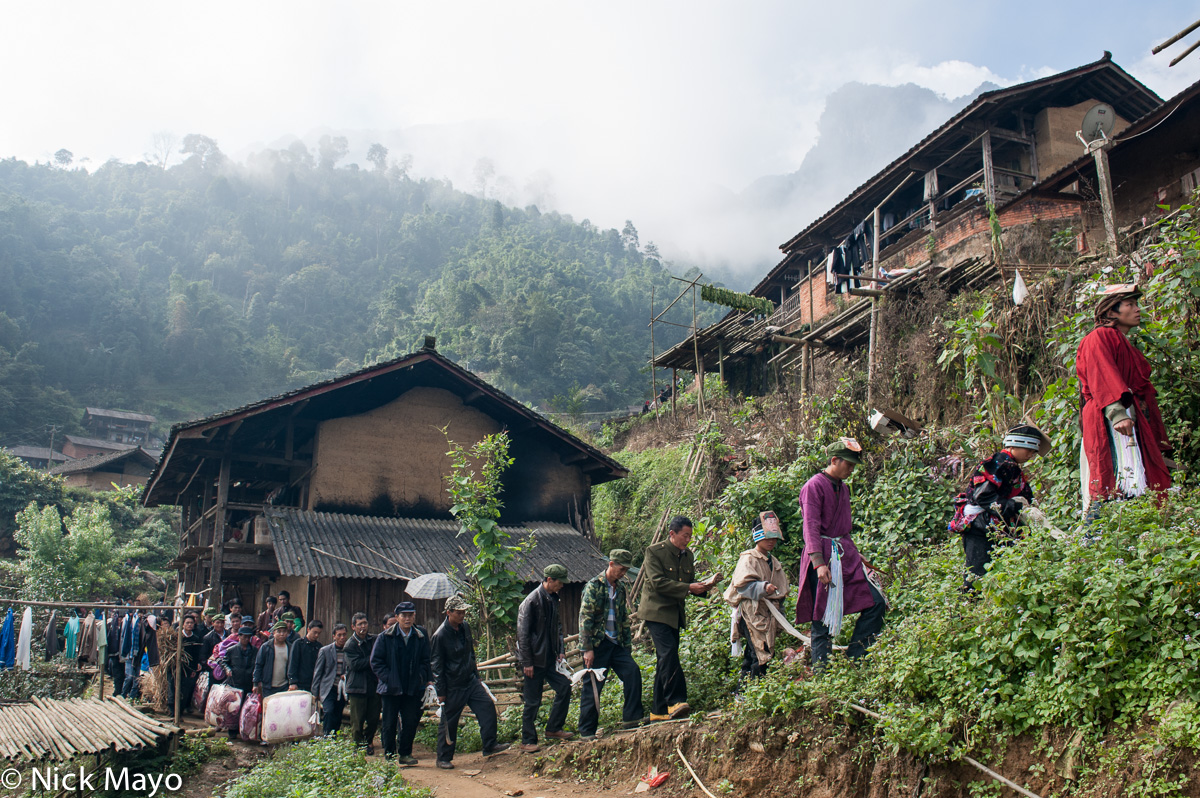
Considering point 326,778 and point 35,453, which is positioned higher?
point 35,453

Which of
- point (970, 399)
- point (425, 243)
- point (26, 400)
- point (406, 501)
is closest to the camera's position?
point (970, 399)

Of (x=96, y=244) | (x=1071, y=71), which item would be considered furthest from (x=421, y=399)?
(x=96, y=244)

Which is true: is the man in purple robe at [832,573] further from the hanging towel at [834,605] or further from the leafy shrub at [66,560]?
the leafy shrub at [66,560]

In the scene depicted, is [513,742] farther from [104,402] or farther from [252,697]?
[104,402]

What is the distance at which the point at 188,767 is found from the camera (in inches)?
316

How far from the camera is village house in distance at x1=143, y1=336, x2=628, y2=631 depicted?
13.3 m

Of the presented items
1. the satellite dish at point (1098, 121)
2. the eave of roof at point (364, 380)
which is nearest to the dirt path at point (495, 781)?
the eave of roof at point (364, 380)

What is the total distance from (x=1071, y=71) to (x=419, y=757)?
63.6 ft

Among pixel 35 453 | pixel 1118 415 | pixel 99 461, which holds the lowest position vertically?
pixel 1118 415

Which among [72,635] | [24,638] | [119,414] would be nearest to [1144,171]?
[24,638]

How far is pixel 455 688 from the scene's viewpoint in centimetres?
797

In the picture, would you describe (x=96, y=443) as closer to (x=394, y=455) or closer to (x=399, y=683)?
(x=394, y=455)

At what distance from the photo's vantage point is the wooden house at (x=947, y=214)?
1583 cm

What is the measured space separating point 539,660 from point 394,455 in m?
8.57
